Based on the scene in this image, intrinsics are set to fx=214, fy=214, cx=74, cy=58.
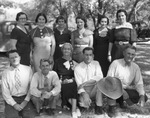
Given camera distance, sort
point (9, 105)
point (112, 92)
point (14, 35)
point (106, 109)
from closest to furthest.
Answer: point (9, 105)
point (112, 92)
point (106, 109)
point (14, 35)

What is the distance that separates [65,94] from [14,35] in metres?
1.66

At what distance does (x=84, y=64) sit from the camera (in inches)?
159

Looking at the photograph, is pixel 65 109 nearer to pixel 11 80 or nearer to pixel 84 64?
pixel 84 64

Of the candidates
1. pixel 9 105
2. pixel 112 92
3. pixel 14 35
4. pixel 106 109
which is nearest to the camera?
pixel 9 105

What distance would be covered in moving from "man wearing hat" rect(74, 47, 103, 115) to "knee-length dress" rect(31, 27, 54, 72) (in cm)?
101

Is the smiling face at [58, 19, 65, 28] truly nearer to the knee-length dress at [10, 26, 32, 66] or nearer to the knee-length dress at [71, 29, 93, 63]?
the knee-length dress at [71, 29, 93, 63]

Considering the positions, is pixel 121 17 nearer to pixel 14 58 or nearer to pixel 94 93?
pixel 94 93

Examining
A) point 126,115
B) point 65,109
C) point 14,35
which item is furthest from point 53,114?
point 14,35

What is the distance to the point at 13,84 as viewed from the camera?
3537 millimetres

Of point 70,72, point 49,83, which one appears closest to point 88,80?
point 70,72

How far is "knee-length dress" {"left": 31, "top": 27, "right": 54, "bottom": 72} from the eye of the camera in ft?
14.9

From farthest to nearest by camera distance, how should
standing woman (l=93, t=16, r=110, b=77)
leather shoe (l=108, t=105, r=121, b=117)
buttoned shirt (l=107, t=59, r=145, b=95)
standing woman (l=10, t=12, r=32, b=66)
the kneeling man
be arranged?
standing woman (l=93, t=16, r=110, b=77) → standing woman (l=10, t=12, r=32, b=66) → buttoned shirt (l=107, t=59, r=145, b=95) → leather shoe (l=108, t=105, r=121, b=117) → the kneeling man

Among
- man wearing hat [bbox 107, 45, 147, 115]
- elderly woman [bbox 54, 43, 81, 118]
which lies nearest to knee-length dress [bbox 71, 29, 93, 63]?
elderly woman [bbox 54, 43, 81, 118]

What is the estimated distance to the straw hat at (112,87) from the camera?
3.77 meters
